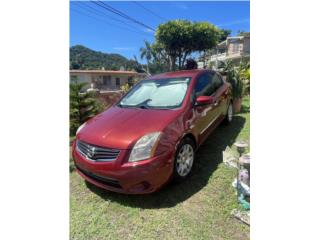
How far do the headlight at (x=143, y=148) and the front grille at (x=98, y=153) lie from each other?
195 millimetres

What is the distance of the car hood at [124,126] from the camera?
241 cm

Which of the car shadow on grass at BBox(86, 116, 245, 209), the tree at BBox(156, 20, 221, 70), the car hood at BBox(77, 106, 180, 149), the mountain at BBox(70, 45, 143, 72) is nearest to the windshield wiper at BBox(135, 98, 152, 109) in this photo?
the car hood at BBox(77, 106, 180, 149)

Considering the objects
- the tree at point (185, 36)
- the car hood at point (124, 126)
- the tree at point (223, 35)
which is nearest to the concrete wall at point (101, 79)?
the tree at point (223, 35)

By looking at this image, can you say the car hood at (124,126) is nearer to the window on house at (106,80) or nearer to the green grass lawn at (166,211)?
the green grass lawn at (166,211)

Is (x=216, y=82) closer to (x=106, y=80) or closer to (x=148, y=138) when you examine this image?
(x=148, y=138)

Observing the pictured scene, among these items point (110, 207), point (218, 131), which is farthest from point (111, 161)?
point (218, 131)

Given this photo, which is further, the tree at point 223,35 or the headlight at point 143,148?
the tree at point 223,35

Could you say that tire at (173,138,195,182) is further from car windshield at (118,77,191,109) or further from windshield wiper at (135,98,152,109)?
windshield wiper at (135,98,152,109)

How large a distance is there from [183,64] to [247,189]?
11529mm

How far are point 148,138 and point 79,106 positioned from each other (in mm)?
3571

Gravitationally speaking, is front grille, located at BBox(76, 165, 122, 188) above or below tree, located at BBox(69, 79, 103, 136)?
below

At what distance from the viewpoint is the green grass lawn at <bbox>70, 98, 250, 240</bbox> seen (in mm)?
2066
